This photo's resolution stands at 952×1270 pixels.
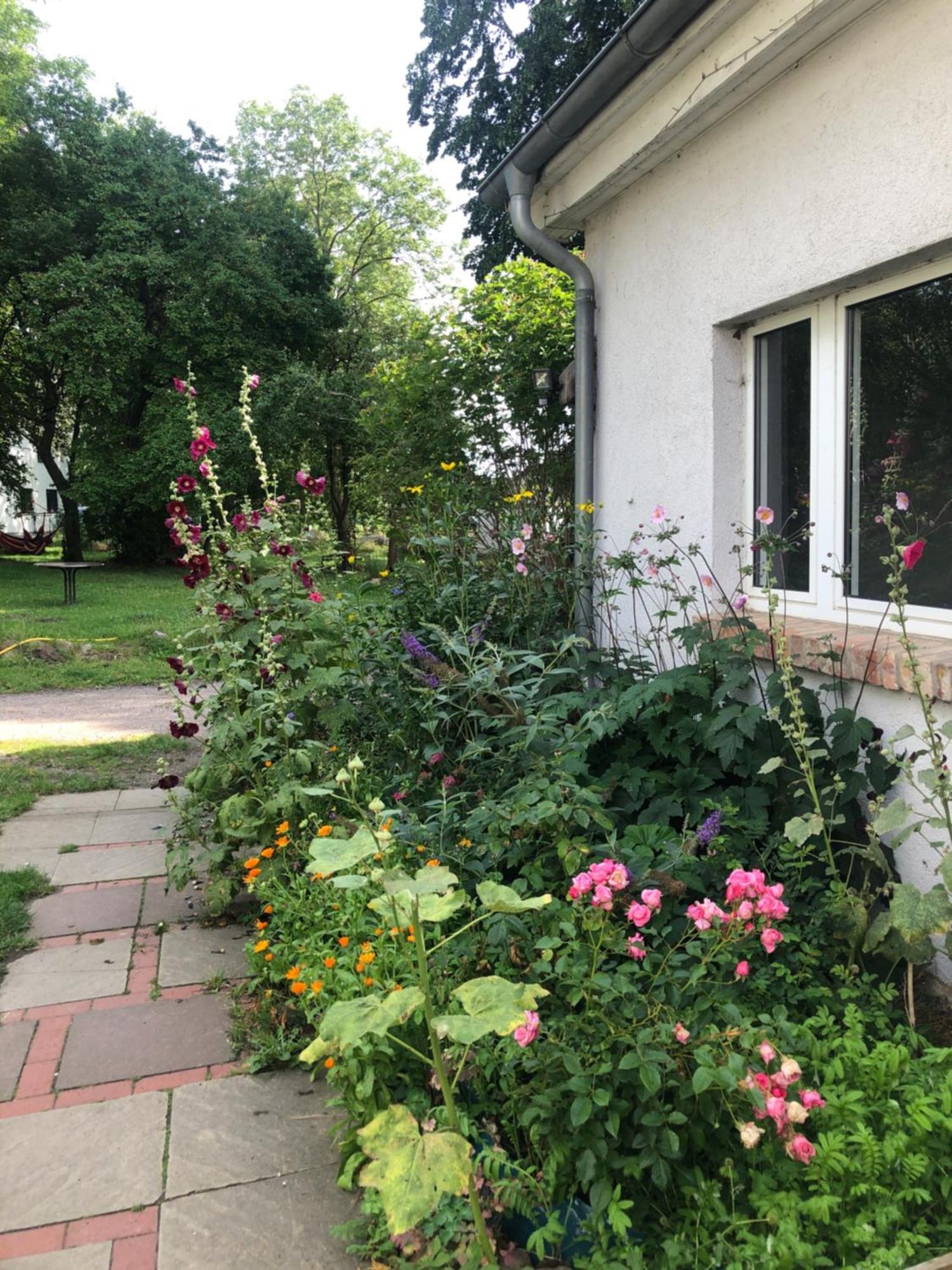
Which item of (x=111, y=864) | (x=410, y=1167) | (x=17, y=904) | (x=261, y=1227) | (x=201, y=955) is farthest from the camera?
(x=111, y=864)

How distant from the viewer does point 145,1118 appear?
7.13 ft

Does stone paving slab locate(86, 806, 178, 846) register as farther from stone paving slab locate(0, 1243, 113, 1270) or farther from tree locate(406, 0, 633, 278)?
tree locate(406, 0, 633, 278)

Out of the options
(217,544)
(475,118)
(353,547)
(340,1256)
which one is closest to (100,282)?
(353,547)

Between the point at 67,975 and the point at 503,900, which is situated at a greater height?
the point at 503,900

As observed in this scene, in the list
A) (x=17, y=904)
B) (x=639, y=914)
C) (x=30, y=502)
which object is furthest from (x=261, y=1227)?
(x=30, y=502)

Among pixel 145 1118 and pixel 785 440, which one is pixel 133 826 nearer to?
pixel 145 1118

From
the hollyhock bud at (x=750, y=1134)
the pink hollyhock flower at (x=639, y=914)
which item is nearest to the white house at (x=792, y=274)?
the pink hollyhock flower at (x=639, y=914)

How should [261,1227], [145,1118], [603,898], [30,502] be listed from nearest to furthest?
1. [603,898]
2. [261,1227]
3. [145,1118]
4. [30,502]

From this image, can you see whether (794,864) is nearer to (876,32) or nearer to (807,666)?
(807,666)

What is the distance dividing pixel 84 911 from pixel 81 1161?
4.83 feet

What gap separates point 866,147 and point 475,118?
10.9 m

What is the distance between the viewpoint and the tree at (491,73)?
10688 millimetres

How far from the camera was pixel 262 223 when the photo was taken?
2105 centimetres

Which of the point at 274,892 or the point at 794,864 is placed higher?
Answer: the point at 794,864
